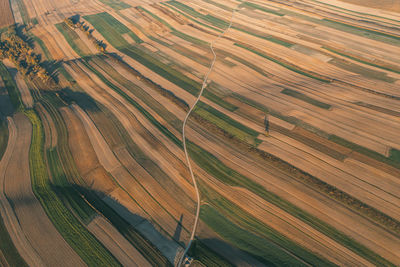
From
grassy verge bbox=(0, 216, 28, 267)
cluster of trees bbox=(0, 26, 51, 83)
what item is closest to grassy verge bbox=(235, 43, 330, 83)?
cluster of trees bbox=(0, 26, 51, 83)

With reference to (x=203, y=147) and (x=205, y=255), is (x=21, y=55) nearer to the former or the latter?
(x=203, y=147)

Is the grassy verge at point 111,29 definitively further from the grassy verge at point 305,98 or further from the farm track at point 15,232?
the farm track at point 15,232

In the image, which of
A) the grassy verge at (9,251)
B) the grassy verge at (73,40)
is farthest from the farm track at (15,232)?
the grassy verge at (73,40)

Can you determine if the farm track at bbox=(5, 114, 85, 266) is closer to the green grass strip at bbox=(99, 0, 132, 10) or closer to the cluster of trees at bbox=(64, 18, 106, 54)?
the cluster of trees at bbox=(64, 18, 106, 54)

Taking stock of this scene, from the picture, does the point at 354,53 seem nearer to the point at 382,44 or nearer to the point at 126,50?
the point at 382,44

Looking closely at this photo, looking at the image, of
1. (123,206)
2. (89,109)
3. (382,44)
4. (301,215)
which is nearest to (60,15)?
(89,109)

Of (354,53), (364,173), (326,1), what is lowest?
(364,173)

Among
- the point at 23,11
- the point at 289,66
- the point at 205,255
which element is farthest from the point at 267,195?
the point at 23,11
